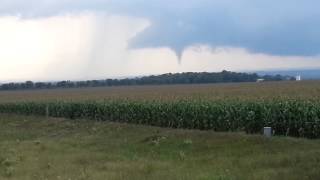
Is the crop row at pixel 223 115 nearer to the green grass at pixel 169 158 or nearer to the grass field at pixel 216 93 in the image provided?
the green grass at pixel 169 158

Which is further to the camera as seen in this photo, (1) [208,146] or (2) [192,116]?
(2) [192,116]

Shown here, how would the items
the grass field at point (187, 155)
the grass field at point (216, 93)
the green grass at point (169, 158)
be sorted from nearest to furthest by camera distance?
the green grass at point (169, 158), the grass field at point (187, 155), the grass field at point (216, 93)

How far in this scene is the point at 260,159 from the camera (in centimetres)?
1400

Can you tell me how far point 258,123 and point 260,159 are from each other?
8707 mm

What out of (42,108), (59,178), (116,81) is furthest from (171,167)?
(116,81)

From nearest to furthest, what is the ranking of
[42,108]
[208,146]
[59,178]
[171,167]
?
[59,178] → [171,167] → [208,146] → [42,108]

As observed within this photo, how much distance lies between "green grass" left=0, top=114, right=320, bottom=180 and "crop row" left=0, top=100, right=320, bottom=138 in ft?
8.82

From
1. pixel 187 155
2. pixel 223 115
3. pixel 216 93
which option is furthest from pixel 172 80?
pixel 187 155

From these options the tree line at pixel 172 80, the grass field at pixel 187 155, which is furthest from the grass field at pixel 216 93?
the tree line at pixel 172 80

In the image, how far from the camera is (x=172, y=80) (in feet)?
470

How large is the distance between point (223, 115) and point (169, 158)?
913 centimetres

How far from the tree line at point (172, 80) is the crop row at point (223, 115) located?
328 ft

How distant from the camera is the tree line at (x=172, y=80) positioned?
456ft

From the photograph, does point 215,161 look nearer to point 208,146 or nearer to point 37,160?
point 208,146
